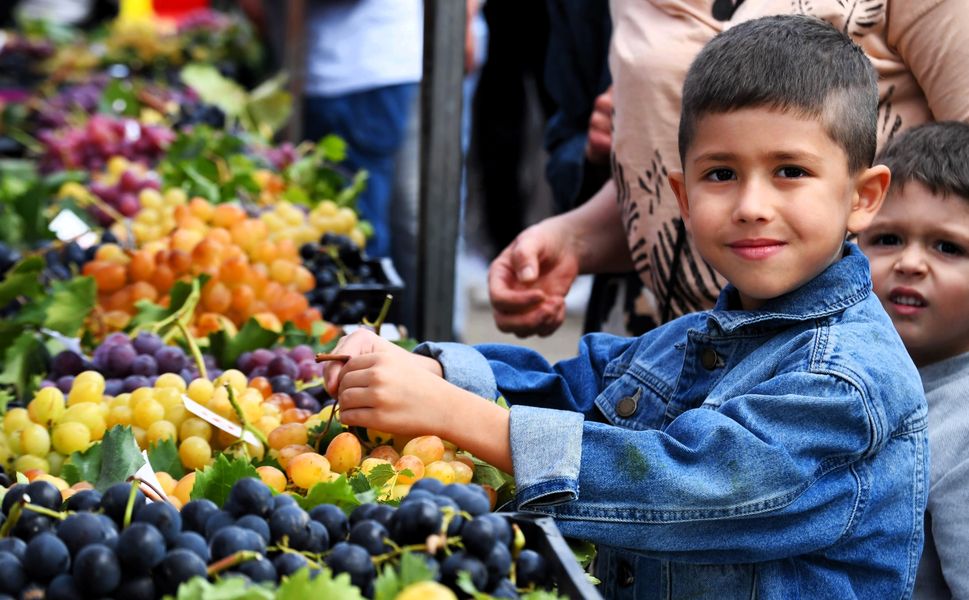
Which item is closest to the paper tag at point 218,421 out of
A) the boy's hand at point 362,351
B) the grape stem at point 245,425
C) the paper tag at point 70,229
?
the grape stem at point 245,425

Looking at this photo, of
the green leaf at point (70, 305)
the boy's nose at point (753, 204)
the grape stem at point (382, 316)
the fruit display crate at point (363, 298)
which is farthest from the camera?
the fruit display crate at point (363, 298)

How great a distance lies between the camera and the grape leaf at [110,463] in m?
1.31

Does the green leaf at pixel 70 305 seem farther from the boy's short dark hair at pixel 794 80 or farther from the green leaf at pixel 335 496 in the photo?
the boy's short dark hair at pixel 794 80

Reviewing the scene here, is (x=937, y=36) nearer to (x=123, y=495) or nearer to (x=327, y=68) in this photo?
(x=123, y=495)

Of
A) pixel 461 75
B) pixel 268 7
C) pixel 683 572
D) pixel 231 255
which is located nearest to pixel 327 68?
pixel 268 7

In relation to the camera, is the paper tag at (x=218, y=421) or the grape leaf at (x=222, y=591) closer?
the grape leaf at (x=222, y=591)

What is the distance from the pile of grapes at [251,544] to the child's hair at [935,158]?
91 cm

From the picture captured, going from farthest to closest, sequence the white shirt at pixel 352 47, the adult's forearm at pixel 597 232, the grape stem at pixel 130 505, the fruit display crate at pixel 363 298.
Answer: the white shirt at pixel 352 47
the fruit display crate at pixel 363 298
the adult's forearm at pixel 597 232
the grape stem at pixel 130 505

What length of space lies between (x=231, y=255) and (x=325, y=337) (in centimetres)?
29

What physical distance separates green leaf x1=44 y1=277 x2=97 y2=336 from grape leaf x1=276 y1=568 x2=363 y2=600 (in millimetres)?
1278

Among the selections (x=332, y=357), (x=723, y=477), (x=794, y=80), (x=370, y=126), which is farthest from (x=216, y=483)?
(x=370, y=126)

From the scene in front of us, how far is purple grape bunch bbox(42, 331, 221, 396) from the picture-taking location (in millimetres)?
1740

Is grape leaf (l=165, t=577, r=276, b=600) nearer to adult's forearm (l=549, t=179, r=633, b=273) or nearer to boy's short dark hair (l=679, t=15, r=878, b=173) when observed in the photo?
boy's short dark hair (l=679, t=15, r=878, b=173)

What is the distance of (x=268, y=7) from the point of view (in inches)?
210
